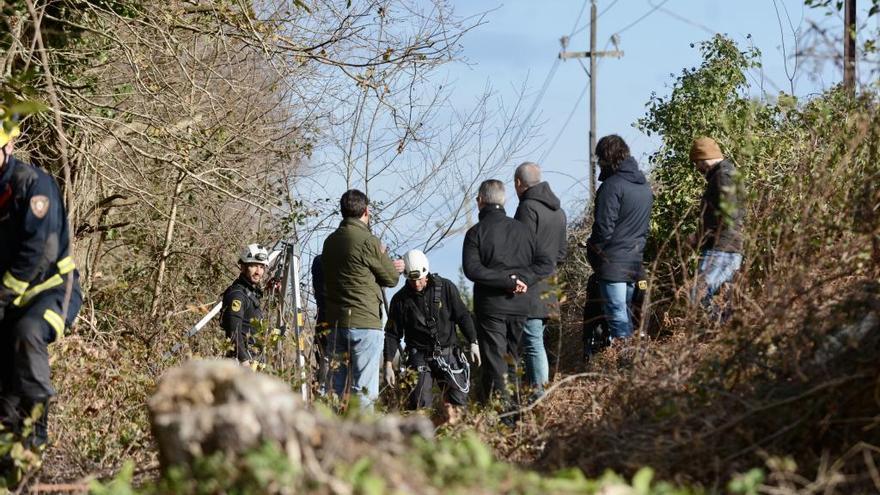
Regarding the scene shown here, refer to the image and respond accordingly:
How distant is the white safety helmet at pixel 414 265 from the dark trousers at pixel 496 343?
3.93ft

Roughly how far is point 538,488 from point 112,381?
5.47 m

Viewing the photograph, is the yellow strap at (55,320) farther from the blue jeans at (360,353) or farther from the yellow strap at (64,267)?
the blue jeans at (360,353)

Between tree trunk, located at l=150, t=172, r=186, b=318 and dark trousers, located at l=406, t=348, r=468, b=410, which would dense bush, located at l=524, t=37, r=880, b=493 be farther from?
tree trunk, located at l=150, t=172, r=186, b=318

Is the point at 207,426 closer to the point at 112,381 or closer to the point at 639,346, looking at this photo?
the point at 639,346

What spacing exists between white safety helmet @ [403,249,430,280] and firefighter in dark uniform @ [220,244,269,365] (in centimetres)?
117

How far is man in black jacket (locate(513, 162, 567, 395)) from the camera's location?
9.14 metres

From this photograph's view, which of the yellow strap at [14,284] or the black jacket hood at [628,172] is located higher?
the black jacket hood at [628,172]

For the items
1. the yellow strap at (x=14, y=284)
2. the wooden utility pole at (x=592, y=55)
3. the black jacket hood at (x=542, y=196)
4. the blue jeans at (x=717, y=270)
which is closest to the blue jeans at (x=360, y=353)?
the black jacket hood at (x=542, y=196)

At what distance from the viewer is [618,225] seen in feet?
30.5

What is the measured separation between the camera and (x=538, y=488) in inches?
142

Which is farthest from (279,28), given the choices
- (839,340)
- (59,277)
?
(839,340)

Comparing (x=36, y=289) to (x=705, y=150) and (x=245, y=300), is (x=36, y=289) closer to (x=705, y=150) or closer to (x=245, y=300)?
(x=245, y=300)

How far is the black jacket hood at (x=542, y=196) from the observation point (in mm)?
9469

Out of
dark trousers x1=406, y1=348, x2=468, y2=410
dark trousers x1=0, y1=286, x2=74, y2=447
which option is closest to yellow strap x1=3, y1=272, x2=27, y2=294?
dark trousers x1=0, y1=286, x2=74, y2=447
